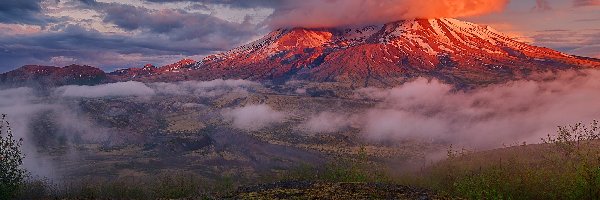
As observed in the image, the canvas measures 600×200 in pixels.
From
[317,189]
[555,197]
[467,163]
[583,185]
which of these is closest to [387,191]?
[317,189]

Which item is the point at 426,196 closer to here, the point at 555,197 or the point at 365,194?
the point at 365,194

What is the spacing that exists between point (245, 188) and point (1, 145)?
208 ft

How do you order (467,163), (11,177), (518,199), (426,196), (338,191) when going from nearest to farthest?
1. (426,196)
2. (338,191)
3. (518,199)
4. (11,177)
5. (467,163)

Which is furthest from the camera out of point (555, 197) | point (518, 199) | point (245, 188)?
point (518, 199)

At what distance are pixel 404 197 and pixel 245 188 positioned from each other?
69.8 feet

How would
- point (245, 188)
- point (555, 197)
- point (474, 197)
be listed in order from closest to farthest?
point (474, 197) < point (245, 188) < point (555, 197)

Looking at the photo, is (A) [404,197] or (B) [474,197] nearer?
(A) [404,197]

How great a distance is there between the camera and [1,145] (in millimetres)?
94875

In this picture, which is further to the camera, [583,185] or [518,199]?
[518,199]

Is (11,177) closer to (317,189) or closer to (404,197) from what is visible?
(317,189)

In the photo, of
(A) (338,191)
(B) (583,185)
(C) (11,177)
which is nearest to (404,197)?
(A) (338,191)

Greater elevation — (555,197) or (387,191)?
(387,191)

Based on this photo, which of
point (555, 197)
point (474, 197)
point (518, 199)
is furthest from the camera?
point (518, 199)

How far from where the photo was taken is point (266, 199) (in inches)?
1912
